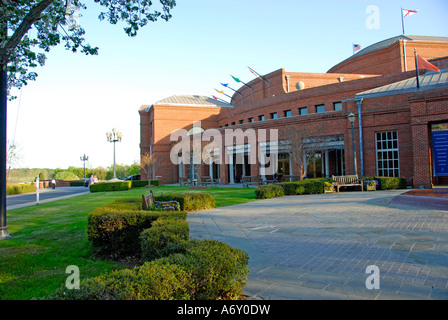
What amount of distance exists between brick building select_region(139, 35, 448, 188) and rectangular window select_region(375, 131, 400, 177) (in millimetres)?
60

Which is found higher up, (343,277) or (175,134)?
(175,134)

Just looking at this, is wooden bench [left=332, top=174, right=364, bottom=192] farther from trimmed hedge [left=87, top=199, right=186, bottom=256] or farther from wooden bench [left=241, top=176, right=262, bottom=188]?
trimmed hedge [left=87, top=199, right=186, bottom=256]

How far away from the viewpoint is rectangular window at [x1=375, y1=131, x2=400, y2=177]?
20.2 metres

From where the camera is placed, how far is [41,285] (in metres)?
4.07

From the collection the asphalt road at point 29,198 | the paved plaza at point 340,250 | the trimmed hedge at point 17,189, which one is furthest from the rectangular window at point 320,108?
the trimmed hedge at point 17,189

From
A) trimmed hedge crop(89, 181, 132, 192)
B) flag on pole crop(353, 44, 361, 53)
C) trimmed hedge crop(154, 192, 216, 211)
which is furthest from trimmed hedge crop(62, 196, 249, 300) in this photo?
flag on pole crop(353, 44, 361, 53)

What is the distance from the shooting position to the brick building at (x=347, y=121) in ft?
57.0

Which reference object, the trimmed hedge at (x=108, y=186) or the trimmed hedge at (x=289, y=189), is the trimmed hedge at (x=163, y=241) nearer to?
the trimmed hedge at (x=289, y=189)

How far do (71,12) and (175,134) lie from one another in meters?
35.3

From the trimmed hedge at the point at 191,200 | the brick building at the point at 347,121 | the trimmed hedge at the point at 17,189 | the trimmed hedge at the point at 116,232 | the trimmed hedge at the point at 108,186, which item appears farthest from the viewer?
the trimmed hedge at the point at 17,189

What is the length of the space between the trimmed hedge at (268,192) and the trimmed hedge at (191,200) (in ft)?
11.7

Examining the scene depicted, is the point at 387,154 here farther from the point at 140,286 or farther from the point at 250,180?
the point at 140,286
